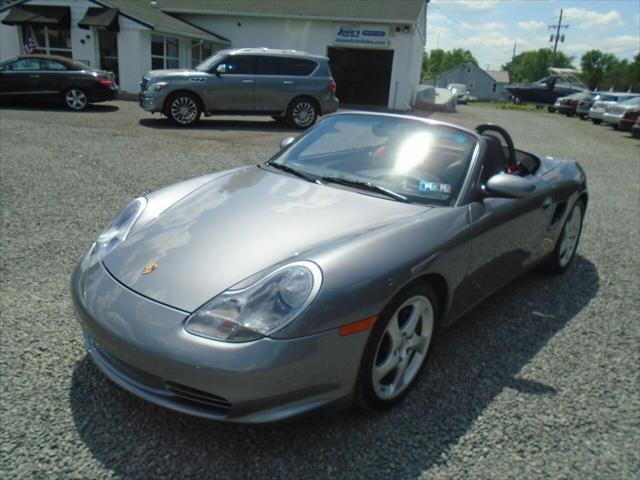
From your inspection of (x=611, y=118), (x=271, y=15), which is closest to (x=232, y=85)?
(x=271, y=15)

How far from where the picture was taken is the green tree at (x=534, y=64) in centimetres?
12962

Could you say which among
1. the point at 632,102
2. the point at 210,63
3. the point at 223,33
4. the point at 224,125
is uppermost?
the point at 223,33

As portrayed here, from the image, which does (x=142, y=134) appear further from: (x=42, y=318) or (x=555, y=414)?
(x=555, y=414)

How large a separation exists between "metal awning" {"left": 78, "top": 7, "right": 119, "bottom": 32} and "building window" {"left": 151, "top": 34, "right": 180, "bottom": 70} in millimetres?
1724

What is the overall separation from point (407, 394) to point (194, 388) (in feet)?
3.75

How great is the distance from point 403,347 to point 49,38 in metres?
21.4

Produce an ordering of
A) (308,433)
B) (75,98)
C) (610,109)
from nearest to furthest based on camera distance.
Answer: (308,433), (75,98), (610,109)

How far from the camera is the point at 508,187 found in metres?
3.02

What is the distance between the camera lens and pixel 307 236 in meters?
2.51

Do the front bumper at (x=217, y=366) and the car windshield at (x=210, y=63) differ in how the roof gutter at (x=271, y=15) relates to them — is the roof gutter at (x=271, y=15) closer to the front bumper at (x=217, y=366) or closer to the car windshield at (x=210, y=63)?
the car windshield at (x=210, y=63)

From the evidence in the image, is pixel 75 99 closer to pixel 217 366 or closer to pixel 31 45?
pixel 31 45

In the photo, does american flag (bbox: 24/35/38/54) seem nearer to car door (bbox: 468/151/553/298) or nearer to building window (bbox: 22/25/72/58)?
building window (bbox: 22/25/72/58)

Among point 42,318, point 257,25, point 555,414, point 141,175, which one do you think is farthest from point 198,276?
point 257,25

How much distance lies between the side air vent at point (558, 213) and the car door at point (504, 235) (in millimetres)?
112
